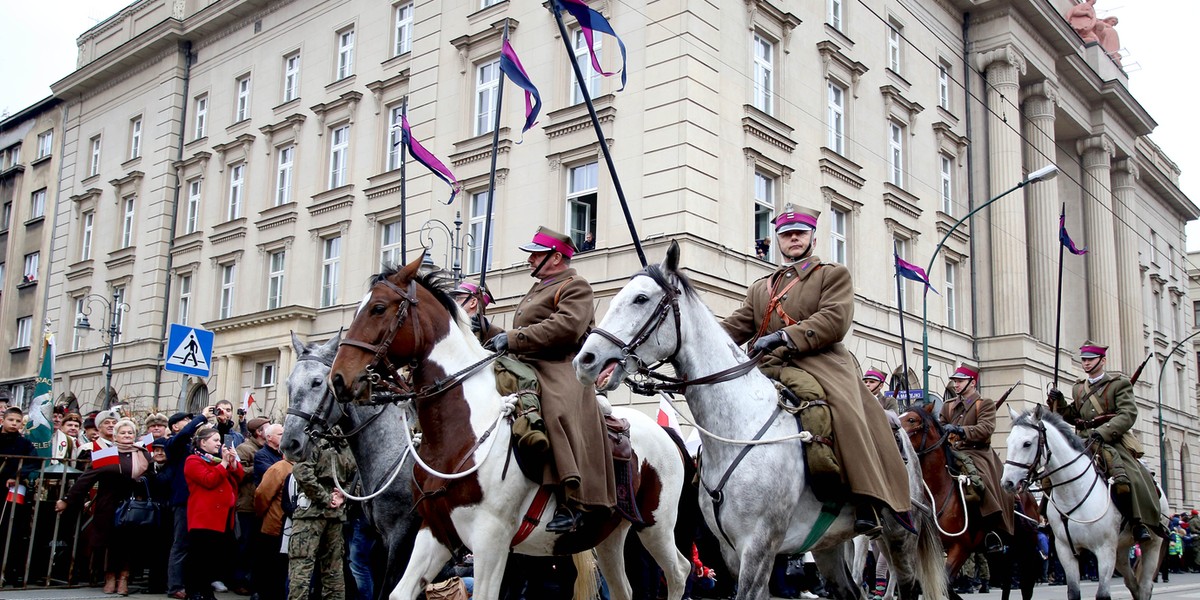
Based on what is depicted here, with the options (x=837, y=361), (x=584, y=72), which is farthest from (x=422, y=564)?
(x=584, y=72)

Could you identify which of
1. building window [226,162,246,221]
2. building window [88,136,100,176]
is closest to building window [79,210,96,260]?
building window [88,136,100,176]

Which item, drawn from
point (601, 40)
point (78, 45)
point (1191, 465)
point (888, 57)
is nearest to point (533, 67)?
point (601, 40)

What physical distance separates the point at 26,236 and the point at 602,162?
33.1m

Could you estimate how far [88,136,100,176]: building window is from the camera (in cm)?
4265

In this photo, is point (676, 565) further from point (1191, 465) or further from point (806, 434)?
point (1191, 465)

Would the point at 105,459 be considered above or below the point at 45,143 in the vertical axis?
below

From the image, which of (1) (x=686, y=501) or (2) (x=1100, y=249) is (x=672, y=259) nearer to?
(1) (x=686, y=501)

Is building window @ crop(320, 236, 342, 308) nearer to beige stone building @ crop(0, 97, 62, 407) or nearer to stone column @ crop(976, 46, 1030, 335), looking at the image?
beige stone building @ crop(0, 97, 62, 407)

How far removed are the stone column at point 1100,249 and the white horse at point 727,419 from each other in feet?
126

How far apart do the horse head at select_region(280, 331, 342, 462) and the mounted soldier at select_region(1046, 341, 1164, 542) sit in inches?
360

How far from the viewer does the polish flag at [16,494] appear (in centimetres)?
1219

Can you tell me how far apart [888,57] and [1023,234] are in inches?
317

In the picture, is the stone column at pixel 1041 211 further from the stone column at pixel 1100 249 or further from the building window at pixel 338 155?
the building window at pixel 338 155

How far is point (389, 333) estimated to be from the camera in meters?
6.64
